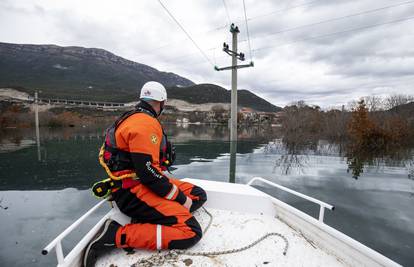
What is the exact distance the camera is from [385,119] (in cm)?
1914

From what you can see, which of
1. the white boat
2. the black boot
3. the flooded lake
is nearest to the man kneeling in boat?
the black boot

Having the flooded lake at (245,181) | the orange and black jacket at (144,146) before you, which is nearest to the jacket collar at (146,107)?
the orange and black jacket at (144,146)

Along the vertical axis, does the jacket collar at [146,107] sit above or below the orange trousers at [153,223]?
above

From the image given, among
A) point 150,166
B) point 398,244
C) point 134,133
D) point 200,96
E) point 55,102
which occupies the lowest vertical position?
point 398,244

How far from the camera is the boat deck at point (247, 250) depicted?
1922mm

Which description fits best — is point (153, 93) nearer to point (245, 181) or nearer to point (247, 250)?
point (247, 250)

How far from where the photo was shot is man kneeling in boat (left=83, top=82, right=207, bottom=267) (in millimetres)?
1889

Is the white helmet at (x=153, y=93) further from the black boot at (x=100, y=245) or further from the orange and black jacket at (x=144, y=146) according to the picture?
the black boot at (x=100, y=245)

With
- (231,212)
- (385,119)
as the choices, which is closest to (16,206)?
(231,212)

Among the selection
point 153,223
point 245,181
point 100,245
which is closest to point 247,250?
point 153,223

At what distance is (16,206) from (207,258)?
474 cm

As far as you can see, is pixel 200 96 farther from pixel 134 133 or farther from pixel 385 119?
pixel 134 133

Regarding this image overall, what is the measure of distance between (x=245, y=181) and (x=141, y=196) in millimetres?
4749

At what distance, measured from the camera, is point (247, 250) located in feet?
6.95
